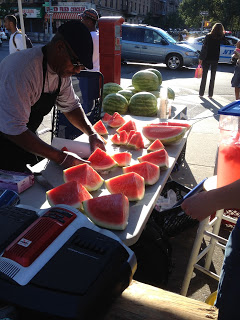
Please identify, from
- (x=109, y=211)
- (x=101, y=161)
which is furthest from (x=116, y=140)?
(x=109, y=211)

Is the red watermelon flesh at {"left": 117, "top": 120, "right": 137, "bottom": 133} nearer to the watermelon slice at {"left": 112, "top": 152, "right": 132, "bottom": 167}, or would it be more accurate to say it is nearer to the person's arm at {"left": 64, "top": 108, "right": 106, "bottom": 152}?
the person's arm at {"left": 64, "top": 108, "right": 106, "bottom": 152}

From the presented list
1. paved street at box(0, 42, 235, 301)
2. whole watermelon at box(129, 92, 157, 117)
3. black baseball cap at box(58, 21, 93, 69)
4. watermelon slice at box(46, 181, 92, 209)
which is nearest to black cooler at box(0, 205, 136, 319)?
watermelon slice at box(46, 181, 92, 209)

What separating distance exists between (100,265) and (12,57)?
1.97 m

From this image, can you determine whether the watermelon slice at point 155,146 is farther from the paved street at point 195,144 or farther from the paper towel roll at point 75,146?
the paved street at point 195,144

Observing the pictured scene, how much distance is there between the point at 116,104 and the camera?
13.4 feet

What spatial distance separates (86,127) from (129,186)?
1.19 metres

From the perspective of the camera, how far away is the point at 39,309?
3.19 feet

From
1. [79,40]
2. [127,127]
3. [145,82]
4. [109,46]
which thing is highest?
[79,40]

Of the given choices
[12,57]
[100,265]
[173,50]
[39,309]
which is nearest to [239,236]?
[100,265]

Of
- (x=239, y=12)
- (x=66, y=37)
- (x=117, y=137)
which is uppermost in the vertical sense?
(x=239, y=12)

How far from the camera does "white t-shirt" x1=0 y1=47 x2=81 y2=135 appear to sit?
221 cm

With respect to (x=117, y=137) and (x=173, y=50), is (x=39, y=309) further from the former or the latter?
(x=173, y=50)

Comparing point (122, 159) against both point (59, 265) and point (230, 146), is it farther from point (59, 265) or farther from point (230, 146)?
point (59, 265)

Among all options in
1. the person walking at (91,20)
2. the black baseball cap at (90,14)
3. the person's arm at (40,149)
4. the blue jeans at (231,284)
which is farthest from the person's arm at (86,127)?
the black baseball cap at (90,14)
